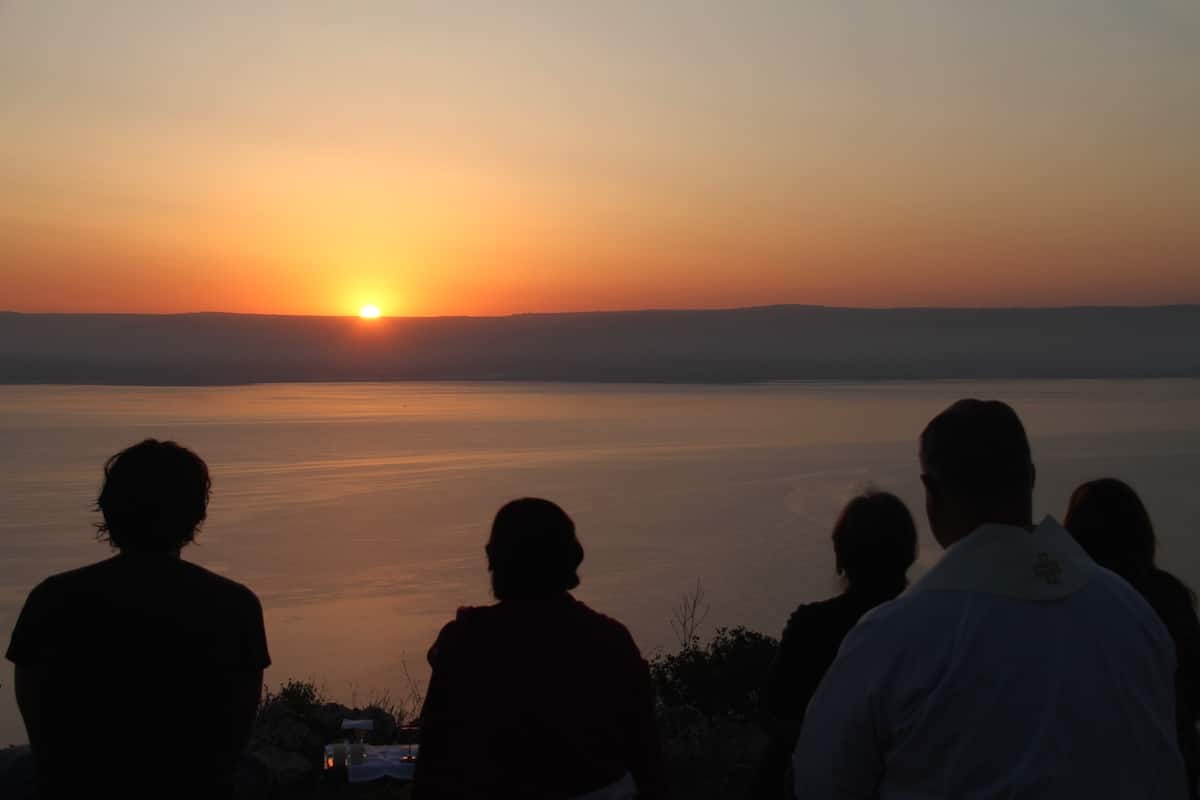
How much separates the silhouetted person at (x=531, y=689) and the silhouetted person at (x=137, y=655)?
45 centimetres

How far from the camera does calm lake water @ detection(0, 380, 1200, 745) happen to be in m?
13.1

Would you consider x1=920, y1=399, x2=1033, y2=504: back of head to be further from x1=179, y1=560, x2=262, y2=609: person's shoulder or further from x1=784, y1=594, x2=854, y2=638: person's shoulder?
x1=179, y1=560, x2=262, y2=609: person's shoulder

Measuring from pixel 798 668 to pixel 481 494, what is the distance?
19343 mm

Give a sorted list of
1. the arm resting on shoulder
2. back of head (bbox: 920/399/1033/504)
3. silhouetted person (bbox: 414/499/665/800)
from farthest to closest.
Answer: the arm resting on shoulder, silhouetted person (bbox: 414/499/665/800), back of head (bbox: 920/399/1033/504)

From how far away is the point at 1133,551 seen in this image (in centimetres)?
304

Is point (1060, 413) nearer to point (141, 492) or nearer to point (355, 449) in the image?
point (355, 449)

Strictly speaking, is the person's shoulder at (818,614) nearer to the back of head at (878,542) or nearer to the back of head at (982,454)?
the back of head at (878,542)

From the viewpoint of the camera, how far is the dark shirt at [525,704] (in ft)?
8.20

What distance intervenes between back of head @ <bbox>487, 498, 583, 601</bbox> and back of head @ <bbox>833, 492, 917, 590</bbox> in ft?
2.26

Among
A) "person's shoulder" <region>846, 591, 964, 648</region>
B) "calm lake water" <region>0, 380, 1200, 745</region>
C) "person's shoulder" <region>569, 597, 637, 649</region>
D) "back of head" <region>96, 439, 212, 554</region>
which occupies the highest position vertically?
"back of head" <region>96, 439, 212, 554</region>

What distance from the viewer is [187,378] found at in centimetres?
8462

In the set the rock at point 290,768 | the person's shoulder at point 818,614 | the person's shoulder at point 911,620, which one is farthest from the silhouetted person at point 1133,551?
the rock at point 290,768

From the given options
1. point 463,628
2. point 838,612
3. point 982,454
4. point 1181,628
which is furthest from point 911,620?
point 1181,628

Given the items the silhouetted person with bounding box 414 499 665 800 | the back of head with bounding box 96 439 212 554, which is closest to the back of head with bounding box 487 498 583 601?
the silhouetted person with bounding box 414 499 665 800
